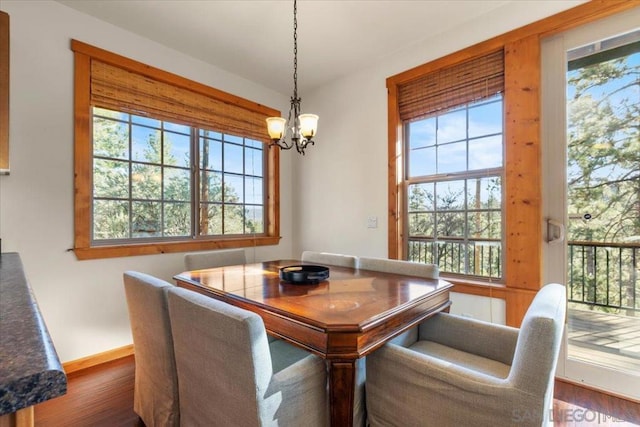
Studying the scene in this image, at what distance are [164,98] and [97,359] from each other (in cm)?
233

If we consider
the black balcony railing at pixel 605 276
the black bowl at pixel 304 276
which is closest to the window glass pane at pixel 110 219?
the black bowl at pixel 304 276

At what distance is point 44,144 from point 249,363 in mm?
2413

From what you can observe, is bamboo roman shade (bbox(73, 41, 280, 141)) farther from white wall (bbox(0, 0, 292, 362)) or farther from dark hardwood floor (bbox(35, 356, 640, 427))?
dark hardwood floor (bbox(35, 356, 640, 427))

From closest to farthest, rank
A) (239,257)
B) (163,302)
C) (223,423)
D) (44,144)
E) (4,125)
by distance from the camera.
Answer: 1. (223,423)
2. (163,302)
3. (4,125)
4. (44,144)
5. (239,257)

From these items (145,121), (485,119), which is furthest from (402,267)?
(145,121)

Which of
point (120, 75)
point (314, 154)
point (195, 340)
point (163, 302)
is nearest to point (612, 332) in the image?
point (195, 340)

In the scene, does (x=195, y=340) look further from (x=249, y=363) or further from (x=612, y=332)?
(x=612, y=332)


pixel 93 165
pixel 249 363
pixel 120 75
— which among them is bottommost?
pixel 249 363

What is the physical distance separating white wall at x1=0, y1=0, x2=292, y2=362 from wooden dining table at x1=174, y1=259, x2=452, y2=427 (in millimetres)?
A: 1126

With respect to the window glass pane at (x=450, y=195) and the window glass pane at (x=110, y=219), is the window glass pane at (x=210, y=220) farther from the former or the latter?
the window glass pane at (x=450, y=195)

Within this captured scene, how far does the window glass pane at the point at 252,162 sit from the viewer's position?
3.56m

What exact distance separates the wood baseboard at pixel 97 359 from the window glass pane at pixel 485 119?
139 inches

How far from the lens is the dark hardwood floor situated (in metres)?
1.70

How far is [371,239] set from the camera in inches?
123
